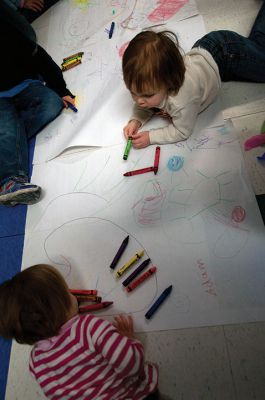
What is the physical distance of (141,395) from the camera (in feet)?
1.72

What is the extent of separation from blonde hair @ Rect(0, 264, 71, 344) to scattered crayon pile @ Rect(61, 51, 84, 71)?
2.58 feet

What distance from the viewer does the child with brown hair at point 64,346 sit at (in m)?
0.51

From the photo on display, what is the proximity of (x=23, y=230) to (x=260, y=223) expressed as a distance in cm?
59

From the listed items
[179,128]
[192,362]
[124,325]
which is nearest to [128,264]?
[124,325]

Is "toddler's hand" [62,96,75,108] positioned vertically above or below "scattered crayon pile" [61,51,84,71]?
below

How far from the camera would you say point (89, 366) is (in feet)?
1.72

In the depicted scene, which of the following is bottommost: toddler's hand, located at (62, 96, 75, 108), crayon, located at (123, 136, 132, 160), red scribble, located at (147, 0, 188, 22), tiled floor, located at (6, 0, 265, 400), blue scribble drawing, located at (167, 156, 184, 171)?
tiled floor, located at (6, 0, 265, 400)

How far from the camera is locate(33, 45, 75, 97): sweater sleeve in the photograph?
0.95 m

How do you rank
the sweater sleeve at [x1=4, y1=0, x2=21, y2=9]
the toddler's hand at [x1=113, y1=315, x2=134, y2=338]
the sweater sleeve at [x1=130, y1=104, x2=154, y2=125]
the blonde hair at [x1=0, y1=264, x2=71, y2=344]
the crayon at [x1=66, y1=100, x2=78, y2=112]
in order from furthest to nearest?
the sweater sleeve at [x1=4, y1=0, x2=21, y2=9] < the crayon at [x1=66, y1=100, x2=78, y2=112] < the sweater sleeve at [x1=130, y1=104, x2=154, y2=125] < the toddler's hand at [x1=113, y1=315, x2=134, y2=338] < the blonde hair at [x1=0, y1=264, x2=71, y2=344]

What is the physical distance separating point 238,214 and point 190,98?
29 cm

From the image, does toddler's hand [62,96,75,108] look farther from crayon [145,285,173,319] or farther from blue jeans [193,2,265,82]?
crayon [145,285,173,319]

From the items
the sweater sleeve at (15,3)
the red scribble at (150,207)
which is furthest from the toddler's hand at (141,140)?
the sweater sleeve at (15,3)

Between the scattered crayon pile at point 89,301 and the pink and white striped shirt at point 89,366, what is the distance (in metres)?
0.10

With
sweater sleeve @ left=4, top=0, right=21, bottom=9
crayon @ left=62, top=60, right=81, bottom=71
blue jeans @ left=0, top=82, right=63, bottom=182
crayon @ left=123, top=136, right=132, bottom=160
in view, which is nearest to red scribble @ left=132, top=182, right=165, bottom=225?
crayon @ left=123, top=136, right=132, bottom=160
